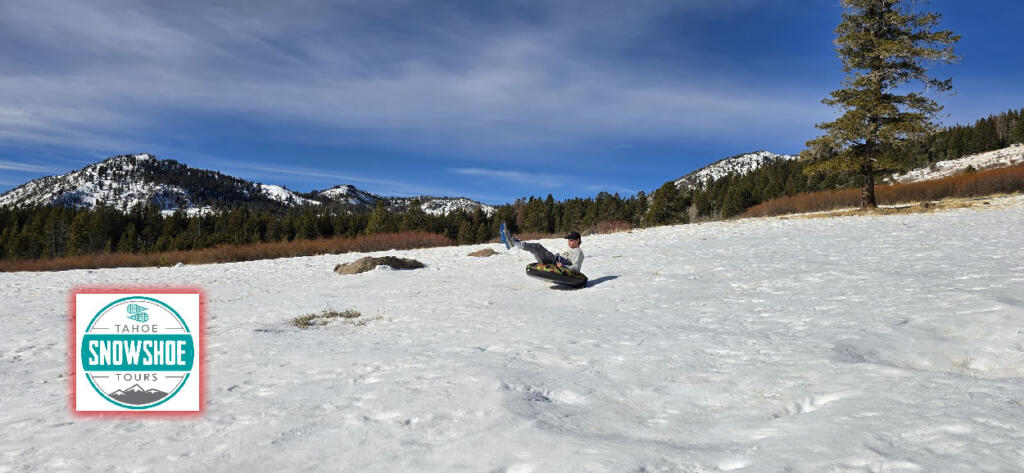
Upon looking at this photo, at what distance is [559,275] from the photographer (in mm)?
12445

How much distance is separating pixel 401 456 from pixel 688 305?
7.45 m

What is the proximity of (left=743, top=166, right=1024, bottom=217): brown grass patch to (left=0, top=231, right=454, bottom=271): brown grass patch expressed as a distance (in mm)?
25071

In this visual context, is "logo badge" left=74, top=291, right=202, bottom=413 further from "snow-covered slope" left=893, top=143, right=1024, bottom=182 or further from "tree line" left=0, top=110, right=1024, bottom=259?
"tree line" left=0, top=110, right=1024, bottom=259

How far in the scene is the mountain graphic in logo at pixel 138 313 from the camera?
4512mm

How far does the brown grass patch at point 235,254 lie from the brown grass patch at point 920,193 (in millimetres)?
25071

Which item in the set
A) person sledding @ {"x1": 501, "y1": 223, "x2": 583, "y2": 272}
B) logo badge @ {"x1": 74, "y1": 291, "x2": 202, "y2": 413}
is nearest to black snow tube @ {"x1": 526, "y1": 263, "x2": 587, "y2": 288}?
person sledding @ {"x1": 501, "y1": 223, "x2": 583, "y2": 272}

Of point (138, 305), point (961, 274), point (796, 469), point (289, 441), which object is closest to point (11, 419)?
point (138, 305)

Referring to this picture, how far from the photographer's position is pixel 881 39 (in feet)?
78.2

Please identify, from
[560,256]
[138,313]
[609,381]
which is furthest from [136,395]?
[560,256]

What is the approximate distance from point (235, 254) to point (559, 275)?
28385 mm

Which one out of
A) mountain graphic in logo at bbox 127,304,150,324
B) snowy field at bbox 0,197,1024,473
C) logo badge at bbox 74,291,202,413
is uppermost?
mountain graphic in logo at bbox 127,304,150,324

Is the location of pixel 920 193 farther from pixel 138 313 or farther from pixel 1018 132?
pixel 1018 132

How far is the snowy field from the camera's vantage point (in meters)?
3.48

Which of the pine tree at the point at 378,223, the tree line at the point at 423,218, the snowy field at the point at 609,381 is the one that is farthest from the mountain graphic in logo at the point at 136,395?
the pine tree at the point at 378,223
